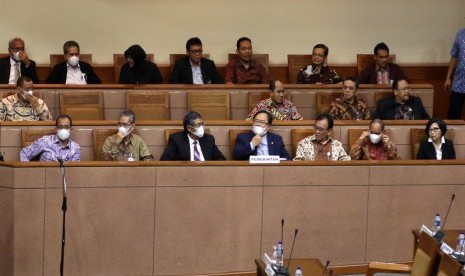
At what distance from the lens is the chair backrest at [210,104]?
20.0ft

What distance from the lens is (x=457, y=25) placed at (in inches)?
289

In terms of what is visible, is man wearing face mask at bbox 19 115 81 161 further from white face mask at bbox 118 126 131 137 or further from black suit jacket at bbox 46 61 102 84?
black suit jacket at bbox 46 61 102 84

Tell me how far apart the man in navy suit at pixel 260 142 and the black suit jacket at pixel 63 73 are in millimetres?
1433

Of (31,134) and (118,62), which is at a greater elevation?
(118,62)

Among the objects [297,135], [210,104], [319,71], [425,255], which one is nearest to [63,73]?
[210,104]

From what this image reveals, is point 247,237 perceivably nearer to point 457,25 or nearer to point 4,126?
point 4,126

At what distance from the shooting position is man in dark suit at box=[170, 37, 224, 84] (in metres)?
6.54

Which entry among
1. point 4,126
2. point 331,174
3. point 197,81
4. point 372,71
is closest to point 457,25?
A: point 372,71

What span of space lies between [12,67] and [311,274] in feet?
9.80

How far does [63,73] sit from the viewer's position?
21.2 feet

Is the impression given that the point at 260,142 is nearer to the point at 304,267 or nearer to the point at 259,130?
the point at 259,130

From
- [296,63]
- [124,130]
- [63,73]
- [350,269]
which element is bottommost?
[350,269]

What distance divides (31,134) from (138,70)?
1.34m

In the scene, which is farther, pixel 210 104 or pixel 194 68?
pixel 194 68
